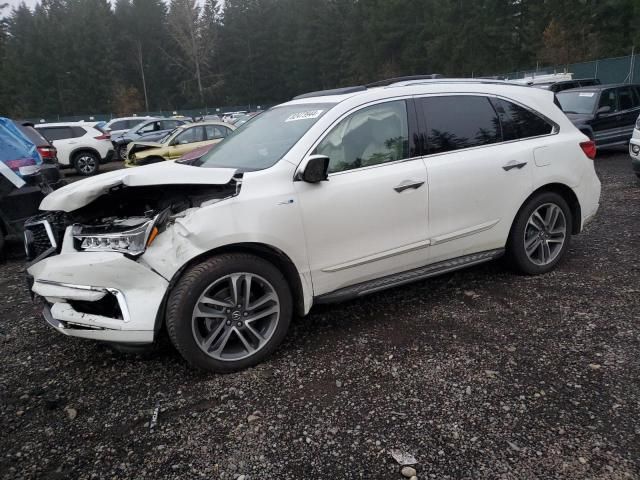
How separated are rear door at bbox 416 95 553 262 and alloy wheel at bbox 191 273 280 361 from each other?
4.70 feet

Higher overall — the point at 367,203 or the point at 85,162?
the point at 85,162

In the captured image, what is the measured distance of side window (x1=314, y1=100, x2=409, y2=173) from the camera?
338cm

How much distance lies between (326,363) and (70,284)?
168cm

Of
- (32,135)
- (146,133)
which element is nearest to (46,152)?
(32,135)

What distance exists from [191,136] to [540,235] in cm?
1079

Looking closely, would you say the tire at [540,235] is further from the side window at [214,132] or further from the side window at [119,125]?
the side window at [119,125]

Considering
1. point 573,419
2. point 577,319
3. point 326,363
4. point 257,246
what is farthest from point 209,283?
point 577,319

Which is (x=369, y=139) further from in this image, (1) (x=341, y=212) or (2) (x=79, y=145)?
(2) (x=79, y=145)

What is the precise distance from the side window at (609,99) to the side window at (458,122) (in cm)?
811

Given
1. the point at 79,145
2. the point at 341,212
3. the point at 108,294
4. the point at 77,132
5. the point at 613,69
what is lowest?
the point at 108,294

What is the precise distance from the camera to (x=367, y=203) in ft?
11.0

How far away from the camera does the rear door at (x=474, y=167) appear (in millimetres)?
3707

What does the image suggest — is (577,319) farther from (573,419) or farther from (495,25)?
(495,25)

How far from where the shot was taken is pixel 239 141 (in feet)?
13.1
